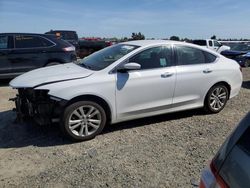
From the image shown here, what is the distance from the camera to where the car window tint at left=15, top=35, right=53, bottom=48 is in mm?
10414

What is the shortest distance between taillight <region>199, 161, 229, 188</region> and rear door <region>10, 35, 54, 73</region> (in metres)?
9.26

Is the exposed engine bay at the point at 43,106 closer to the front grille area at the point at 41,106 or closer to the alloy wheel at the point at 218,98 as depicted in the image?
the front grille area at the point at 41,106

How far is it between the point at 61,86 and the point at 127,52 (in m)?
1.42

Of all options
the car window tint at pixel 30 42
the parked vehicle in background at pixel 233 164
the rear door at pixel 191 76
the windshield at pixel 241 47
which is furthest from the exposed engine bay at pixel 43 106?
the windshield at pixel 241 47

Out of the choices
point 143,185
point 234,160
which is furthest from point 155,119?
point 234,160

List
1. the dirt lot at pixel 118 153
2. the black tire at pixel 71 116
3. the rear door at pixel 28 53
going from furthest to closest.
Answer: the rear door at pixel 28 53
the black tire at pixel 71 116
the dirt lot at pixel 118 153

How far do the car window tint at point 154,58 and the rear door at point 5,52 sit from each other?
19.6 feet

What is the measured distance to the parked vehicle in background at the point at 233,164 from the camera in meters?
1.56

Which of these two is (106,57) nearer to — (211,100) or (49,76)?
(49,76)

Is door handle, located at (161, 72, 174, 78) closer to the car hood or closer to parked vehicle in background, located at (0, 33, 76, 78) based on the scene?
the car hood

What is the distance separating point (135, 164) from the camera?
14.4ft

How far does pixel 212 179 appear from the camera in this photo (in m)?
1.81

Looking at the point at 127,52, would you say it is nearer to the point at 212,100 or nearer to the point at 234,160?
the point at 212,100

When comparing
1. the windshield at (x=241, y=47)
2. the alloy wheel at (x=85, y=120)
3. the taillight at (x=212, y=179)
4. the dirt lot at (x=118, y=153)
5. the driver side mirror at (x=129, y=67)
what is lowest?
the dirt lot at (x=118, y=153)
